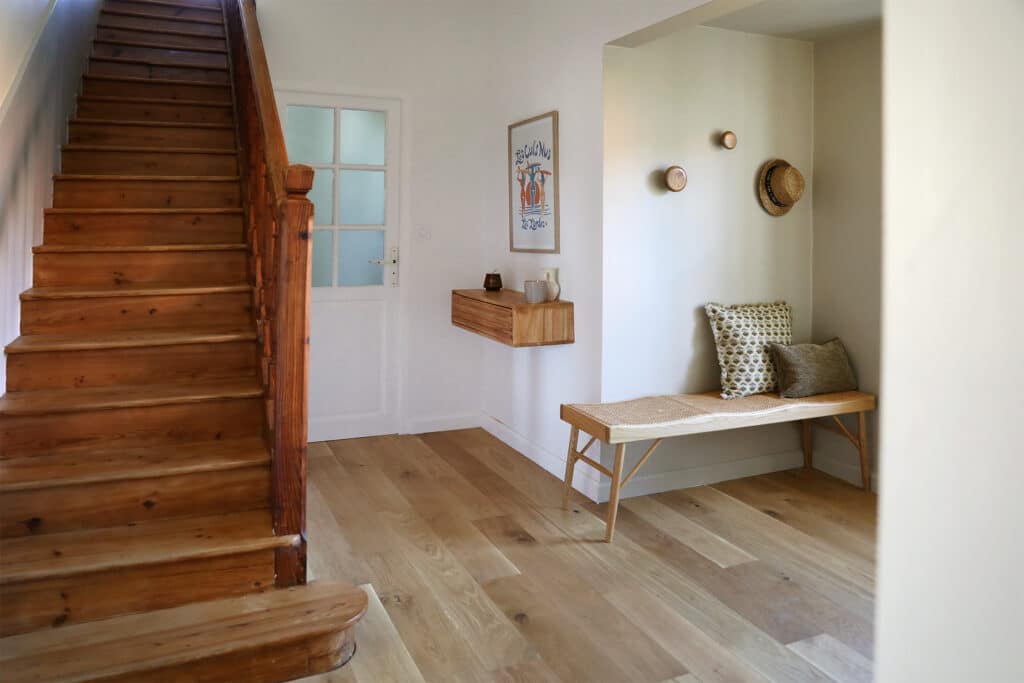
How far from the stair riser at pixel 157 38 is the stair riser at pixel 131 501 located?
10.4ft

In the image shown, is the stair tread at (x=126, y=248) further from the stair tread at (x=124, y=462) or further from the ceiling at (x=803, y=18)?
the ceiling at (x=803, y=18)

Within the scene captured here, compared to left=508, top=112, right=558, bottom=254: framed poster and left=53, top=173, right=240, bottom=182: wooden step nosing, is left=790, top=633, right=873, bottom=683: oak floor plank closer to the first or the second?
left=508, top=112, right=558, bottom=254: framed poster

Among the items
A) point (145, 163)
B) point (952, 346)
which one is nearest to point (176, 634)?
point (952, 346)

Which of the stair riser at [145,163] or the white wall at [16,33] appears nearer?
the white wall at [16,33]

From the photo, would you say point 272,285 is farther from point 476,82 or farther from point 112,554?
point 476,82

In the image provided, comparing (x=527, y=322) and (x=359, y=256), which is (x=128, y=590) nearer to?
(x=527, y=322)

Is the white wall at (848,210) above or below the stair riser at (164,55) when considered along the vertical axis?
below

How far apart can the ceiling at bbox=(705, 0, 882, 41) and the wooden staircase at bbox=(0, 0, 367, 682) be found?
2.32 metres

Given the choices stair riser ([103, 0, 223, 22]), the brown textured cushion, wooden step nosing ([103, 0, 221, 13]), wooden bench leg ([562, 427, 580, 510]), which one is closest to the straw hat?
the brown textured cushion

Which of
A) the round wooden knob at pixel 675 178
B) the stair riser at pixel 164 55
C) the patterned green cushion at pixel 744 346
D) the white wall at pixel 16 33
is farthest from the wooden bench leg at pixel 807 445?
the white wall at pixel 16 33

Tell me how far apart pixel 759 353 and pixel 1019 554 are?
3.83 meters

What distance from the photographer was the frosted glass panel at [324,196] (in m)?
4.71

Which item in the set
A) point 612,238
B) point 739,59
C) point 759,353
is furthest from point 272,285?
point 739,59

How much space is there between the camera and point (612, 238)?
377 centimetres
